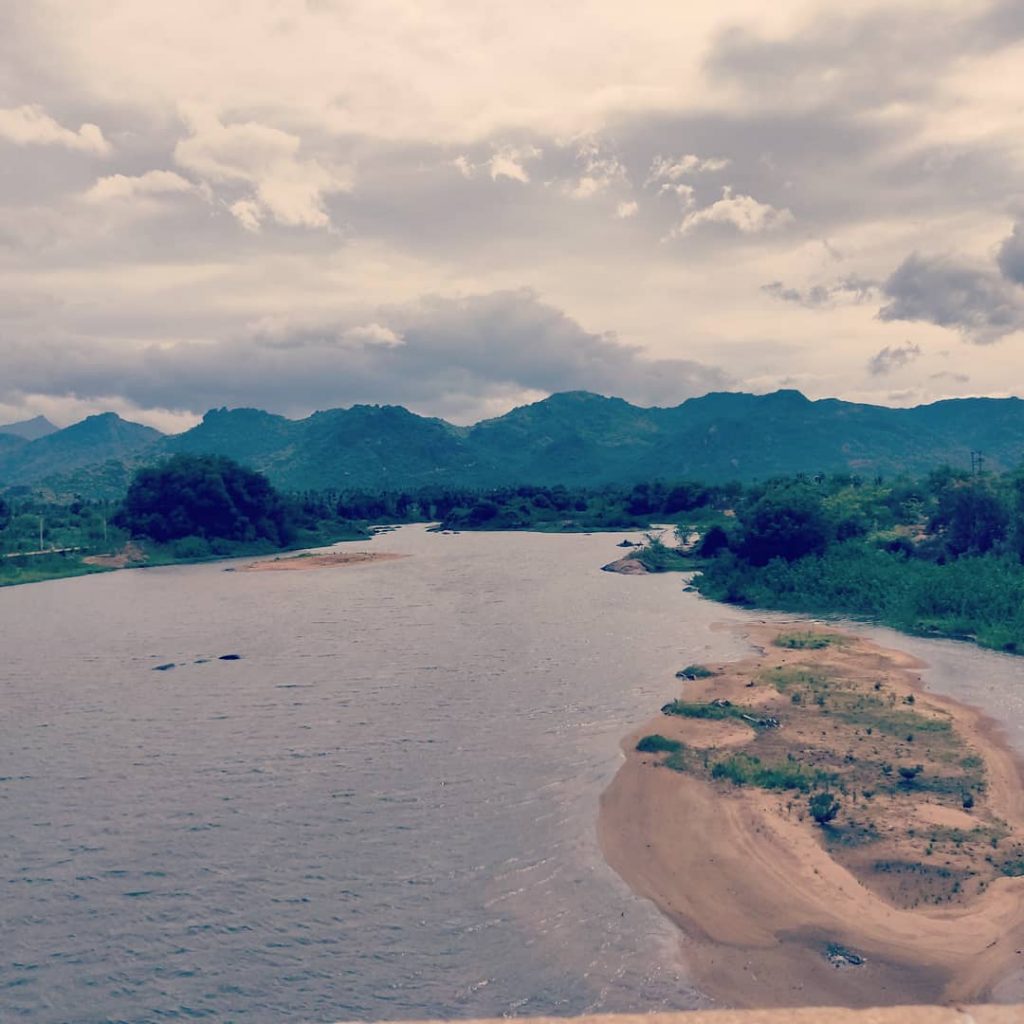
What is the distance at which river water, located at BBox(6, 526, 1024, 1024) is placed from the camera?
19359 mm

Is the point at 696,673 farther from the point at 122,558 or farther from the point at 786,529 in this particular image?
the point at 122,558

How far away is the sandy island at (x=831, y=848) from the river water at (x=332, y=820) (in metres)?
1.66

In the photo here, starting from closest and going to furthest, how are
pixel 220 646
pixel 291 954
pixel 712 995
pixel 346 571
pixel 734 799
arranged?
pixel 712 995
pixel 291 954
pixel 734 799
pixel 220 646
pixel 346 571

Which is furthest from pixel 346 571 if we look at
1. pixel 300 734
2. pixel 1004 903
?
pixel 1004 903

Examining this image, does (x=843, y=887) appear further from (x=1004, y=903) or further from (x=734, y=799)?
(x=734, y=799)

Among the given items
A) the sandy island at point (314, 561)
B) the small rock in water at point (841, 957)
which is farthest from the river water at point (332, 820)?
the sandy island at point (314, 561)

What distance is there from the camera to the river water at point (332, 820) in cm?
1936

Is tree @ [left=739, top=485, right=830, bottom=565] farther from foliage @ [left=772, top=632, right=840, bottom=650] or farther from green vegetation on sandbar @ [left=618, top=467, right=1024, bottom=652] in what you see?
foliage @ [left=772, top=632, right=840, bottom=650]

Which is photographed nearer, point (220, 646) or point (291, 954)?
point (291, 954)

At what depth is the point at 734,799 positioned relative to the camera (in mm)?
28172

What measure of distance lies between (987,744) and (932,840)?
1103cm

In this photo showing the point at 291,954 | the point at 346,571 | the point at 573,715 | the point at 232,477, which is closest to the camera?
the point at 291,954

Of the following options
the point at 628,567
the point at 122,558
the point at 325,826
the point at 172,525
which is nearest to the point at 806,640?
the point at 325,826

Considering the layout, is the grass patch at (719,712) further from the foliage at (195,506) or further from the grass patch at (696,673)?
the foliage at (195,506)
